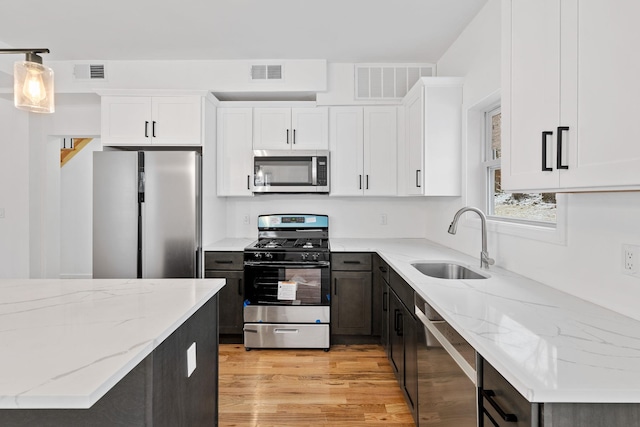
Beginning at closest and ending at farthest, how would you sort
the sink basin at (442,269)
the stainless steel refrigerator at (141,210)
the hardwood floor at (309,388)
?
1. the hardwood floor at (309,388)
2. the sink basin at (442,269)
3. the stainless steel refrigerator at (141,210)

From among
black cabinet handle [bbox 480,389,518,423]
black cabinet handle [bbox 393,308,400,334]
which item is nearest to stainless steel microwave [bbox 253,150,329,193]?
black cabinet handle [bbox 393,308,400,334]

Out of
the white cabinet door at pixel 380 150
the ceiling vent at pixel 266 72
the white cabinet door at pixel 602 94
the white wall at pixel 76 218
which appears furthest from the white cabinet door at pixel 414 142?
the white wall at pixel 76 218

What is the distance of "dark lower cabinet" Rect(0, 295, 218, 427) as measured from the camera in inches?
39.8

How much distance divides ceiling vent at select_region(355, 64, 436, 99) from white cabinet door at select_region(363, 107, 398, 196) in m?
0.15

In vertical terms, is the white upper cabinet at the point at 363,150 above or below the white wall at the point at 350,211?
above

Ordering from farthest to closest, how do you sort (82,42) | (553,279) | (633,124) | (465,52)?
(82,42), (465,52), (553,279), (633,124)

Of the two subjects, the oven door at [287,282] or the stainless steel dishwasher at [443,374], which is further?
the oven door at [287,282]

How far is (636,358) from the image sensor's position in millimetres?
995

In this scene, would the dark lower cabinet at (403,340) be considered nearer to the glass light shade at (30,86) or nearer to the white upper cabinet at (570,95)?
the white upper cabinet at (570,95)

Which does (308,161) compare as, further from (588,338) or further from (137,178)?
(588,338)

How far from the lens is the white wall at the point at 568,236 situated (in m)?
1.40

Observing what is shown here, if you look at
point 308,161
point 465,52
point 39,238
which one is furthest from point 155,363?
point 39,238

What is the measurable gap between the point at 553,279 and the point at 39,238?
4.83 metres

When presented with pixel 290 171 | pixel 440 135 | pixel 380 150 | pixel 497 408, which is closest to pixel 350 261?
pixel 290 171
